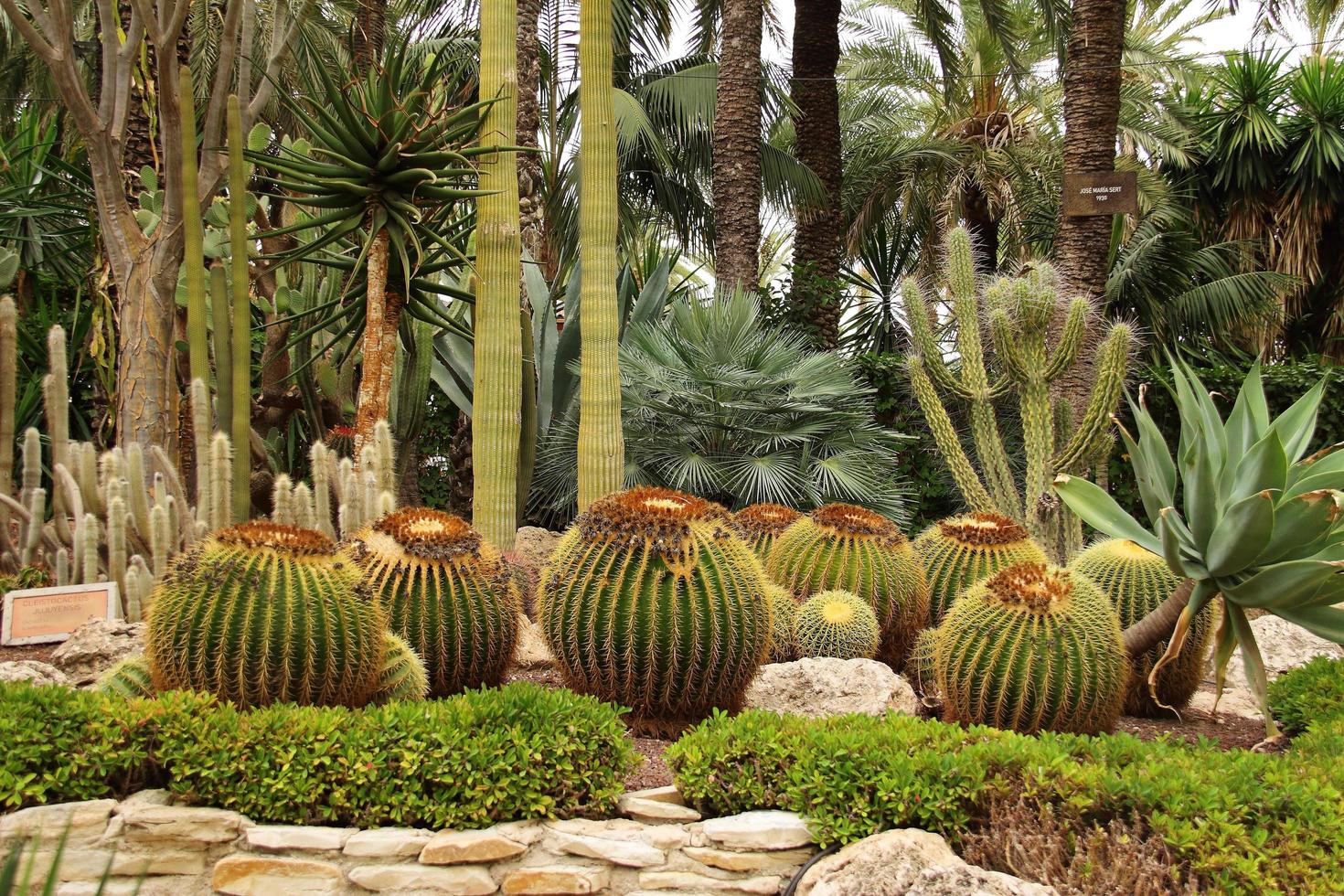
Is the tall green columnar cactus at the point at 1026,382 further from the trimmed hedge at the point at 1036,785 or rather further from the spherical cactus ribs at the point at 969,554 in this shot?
the trimmed hedge at the point at 1036,785

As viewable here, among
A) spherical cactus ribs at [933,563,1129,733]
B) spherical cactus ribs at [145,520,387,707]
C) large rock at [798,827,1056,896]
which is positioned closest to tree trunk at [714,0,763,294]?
spherical cactus ribs at [933,563,1129,733]

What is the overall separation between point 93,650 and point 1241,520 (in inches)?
191

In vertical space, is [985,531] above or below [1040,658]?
above

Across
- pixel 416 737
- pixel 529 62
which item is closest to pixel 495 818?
pixel 416 737

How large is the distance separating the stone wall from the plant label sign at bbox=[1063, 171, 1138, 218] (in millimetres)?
6383

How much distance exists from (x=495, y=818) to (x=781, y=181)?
13.5 m

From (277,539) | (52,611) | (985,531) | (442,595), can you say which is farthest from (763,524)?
(52,611)

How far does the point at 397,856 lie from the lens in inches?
138

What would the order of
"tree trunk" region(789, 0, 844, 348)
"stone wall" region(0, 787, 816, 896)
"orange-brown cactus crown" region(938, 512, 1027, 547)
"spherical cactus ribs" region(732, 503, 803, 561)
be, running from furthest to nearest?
"tree trunk" region(789, 0, 844, 348) < "spherical cactus ribs" region(732, 503, 803, 561) < "orange-brown cactus crown" region(938, 512, 1027, 547) < "stone wall" region(0, 787, 816, 896)

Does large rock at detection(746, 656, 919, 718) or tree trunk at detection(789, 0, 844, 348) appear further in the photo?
tree trunk at detection(789, 0, 844, 348)

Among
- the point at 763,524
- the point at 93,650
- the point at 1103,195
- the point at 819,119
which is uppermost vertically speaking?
the point at 819,119

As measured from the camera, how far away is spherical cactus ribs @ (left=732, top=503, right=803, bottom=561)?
610 cm

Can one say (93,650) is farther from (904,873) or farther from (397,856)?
(904,873)

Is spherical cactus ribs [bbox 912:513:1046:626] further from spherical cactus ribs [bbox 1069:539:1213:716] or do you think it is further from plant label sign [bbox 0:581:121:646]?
plant label sign [bbox 0:581:121:646]
